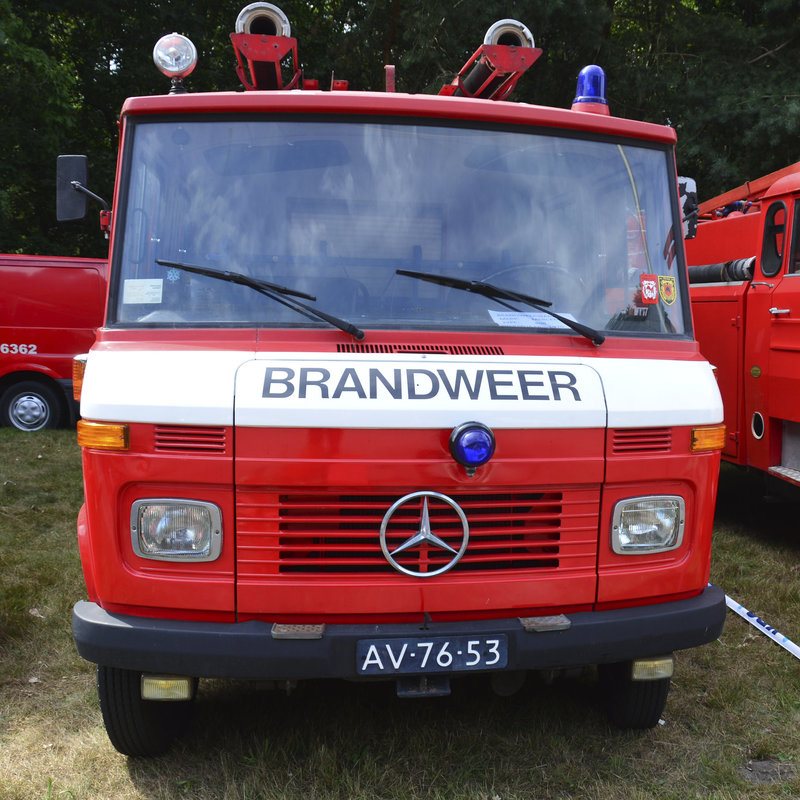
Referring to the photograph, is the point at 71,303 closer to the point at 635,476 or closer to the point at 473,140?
the point at 473,140

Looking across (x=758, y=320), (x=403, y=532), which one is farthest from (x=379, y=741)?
(x=758, y=320)

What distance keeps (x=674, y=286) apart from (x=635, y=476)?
92 cm

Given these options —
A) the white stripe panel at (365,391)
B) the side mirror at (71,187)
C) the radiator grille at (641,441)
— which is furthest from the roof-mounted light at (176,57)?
the radiator grille at (641,441)

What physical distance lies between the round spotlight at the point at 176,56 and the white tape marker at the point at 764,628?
360cm

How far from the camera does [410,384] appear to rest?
106 inches

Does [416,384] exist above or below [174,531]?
above

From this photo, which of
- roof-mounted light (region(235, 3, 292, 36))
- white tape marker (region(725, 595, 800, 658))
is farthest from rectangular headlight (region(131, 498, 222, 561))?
white tape marker (region(725, 595, 800, 658))

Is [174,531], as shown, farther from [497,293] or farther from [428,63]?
[428,63]

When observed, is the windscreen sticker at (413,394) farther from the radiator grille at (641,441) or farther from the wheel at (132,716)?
the wheel at (132,716)

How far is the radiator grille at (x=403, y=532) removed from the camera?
8.73 feet

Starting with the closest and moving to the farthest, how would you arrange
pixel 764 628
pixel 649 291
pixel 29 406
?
1. pixel 649 291
2. pixel 764 628
3. pixel 29 406

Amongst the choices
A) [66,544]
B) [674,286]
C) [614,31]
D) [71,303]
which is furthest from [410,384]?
[614,31]

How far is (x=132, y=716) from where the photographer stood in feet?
9.89

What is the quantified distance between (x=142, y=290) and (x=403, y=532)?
1.29 metres
